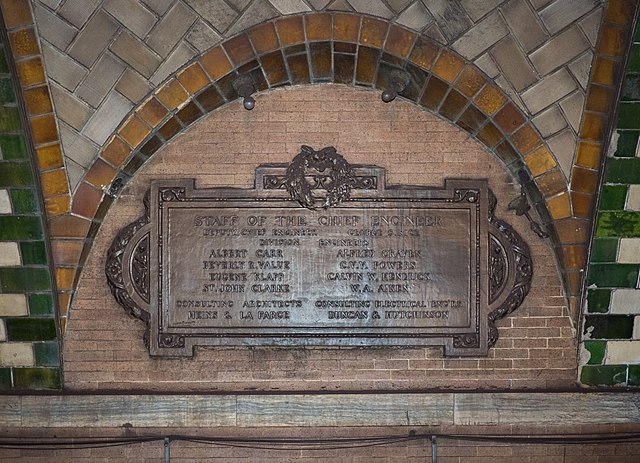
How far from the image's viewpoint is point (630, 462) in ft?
17.6

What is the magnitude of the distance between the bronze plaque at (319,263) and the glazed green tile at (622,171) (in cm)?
68

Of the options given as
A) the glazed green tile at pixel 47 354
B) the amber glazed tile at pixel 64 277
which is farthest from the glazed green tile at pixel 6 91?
the glazed green tile at pixel 47 354

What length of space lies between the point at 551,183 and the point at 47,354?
10.9 ft

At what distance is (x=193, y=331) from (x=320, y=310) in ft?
2.66

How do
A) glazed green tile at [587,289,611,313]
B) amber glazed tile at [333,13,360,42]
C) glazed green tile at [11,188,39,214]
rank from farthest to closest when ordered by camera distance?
glazed green tile at [587,289,611,313] < glazed green tile at [11,188,39,214] < amber glazed tile at [333,13,360,42]

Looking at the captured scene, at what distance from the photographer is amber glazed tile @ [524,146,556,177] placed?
5.10 metres

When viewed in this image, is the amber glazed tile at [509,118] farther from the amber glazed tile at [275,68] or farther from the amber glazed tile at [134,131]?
the amber glazed tile at [134,131]

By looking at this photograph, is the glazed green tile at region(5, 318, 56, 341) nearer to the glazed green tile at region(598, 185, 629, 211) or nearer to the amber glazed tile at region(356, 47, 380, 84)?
the amber glazed tile at region(356, 47, 380, 84)

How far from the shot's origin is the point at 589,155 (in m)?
5.06

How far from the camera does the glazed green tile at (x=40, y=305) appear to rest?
17.0ft

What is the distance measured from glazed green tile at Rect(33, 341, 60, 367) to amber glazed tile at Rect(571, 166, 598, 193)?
3400 millimetres

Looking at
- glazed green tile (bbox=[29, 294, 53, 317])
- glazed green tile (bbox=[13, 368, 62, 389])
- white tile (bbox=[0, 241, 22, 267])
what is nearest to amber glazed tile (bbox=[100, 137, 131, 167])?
white tile (bbox=[0, 241, 22, 267])

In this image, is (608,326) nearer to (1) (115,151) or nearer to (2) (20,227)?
(1) (115,151)

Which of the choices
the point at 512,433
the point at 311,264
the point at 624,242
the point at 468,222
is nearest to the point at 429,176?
the point at 468,222
